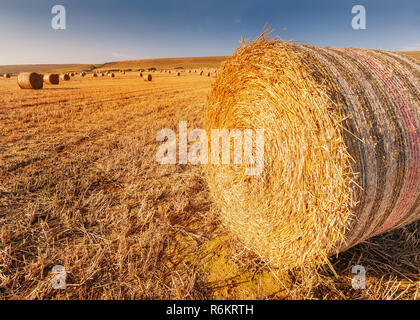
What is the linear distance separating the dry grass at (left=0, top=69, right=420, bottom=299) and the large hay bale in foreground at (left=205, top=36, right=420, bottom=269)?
1.25 ft

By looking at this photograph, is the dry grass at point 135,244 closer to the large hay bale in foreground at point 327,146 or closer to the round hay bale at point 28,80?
the large hay bale in foreground at point 327,146

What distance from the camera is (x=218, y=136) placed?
11.4 feet

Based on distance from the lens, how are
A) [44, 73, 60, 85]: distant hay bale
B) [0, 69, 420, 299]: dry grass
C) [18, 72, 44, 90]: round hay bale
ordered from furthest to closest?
[44, 73, 60, 85]: distant hay bale, [18, 72, 44, 90]: round hay bale, [0, 69, 420, 299]: dry grass

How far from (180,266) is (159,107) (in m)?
9.70

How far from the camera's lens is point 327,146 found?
1847 millimetres

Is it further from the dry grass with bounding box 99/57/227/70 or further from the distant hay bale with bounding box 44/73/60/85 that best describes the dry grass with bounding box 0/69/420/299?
the dry grass with bounding box 99/57/227/70

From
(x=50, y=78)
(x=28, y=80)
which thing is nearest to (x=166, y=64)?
(x=50, y=78)

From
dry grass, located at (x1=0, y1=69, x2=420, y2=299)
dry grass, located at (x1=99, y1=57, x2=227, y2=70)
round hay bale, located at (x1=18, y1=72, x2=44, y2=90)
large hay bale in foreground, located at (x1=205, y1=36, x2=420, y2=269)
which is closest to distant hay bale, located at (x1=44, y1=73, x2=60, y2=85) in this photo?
round hay bale, located at (x1=18, y1=72, x2=44, y2=90)

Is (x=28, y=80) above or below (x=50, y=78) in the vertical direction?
below

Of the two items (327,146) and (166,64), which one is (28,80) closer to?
(327,146)

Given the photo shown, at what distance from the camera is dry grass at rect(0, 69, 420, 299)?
2.27 m

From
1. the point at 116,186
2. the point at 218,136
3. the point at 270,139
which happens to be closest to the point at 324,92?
the point at 270,139

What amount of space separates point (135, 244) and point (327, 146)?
7.56 feet
